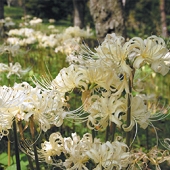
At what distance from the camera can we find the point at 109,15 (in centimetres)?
446

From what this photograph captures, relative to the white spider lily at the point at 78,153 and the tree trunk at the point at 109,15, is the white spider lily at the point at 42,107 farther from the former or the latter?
the tree trunk at the point at 109,15

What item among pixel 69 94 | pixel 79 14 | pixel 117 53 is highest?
pixel 79 14

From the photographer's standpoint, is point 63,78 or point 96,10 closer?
point 63,78

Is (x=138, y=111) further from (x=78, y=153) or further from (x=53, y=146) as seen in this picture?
(x=53, y=146)

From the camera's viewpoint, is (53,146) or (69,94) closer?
(53,146)

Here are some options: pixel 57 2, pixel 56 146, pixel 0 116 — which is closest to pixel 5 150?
pixel 56 146

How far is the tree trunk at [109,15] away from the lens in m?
4.42

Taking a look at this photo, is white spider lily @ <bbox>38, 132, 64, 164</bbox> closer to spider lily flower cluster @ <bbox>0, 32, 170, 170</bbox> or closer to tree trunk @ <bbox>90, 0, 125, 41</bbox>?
spider lily flower cluster @ <bbox>0, 32, 170, 170</bbox>

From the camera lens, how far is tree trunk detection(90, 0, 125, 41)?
442 centimetres

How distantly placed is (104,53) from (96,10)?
3.18 m

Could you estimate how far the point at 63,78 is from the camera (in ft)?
4.98

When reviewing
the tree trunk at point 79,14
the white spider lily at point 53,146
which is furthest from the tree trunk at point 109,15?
the tree trunk at point 79,14

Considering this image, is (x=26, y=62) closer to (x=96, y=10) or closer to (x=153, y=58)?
(x=96, y=10)

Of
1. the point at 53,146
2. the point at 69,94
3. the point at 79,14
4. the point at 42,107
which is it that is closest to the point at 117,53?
the point at 42,107
